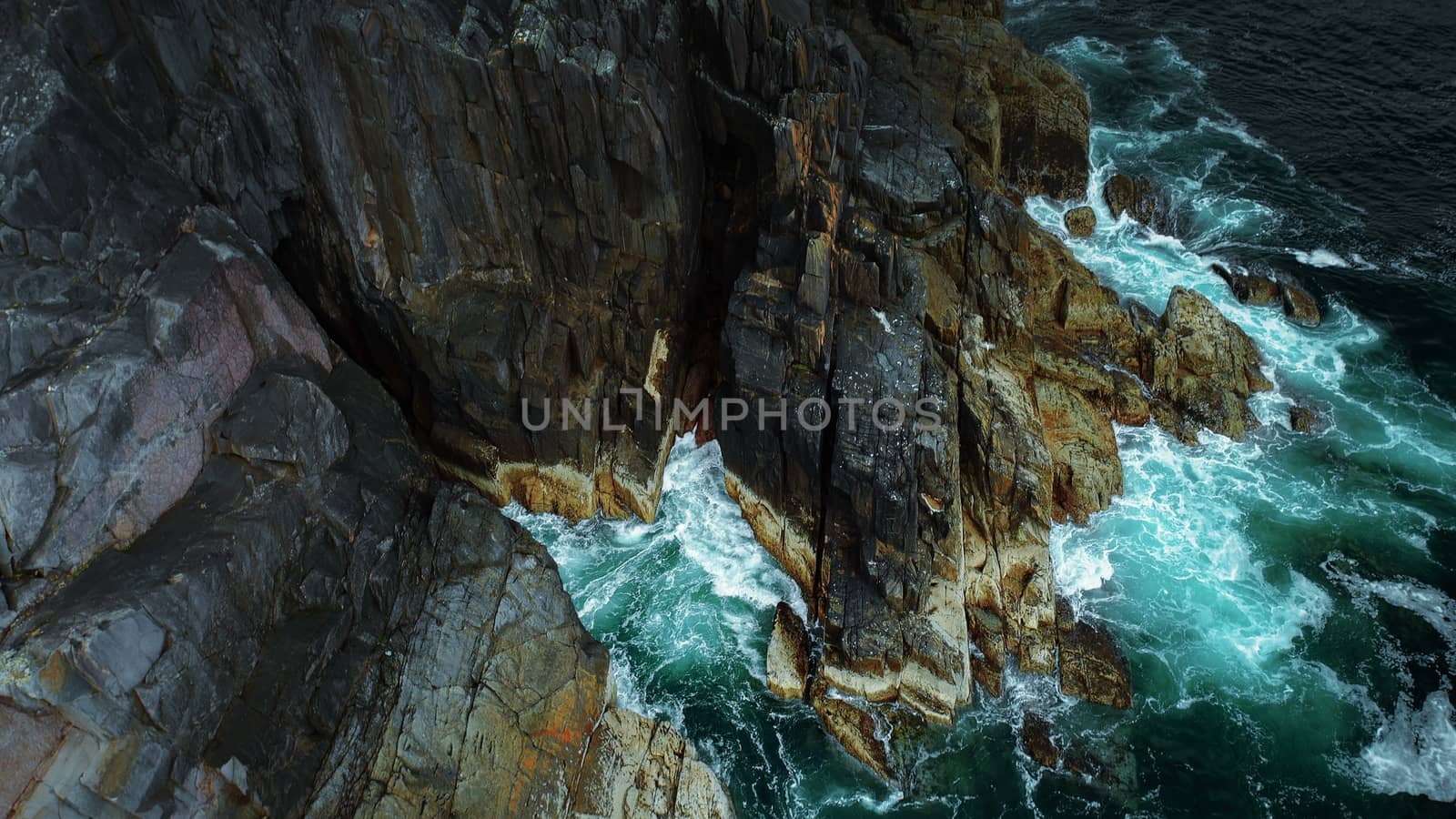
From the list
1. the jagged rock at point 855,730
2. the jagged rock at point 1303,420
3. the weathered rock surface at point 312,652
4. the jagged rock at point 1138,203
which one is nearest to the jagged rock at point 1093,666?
the jagged rock at point 855,730

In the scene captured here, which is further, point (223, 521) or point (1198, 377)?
point (1198, 377)

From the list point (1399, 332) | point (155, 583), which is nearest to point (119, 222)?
point (155, 583)

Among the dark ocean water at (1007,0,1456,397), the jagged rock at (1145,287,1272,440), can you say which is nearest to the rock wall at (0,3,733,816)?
the jagged rock at (1145,287,1272,440)

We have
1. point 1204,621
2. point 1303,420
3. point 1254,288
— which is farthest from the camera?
point 1254,288

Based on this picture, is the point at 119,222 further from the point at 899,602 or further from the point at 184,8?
the point at 899,602

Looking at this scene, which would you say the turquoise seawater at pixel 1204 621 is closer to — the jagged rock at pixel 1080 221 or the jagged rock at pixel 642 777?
the jagged rock at pixel 642 777

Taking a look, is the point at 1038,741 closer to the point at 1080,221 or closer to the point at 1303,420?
the point at 1303,420

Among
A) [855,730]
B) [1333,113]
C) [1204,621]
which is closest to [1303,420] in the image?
[1204,621]
